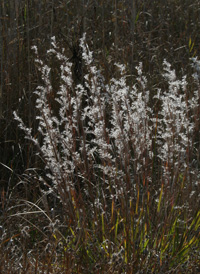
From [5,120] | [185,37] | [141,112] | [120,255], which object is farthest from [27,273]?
[185,37]

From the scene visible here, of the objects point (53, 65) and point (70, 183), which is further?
point (53, 65)

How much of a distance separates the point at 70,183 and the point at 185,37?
3149mm

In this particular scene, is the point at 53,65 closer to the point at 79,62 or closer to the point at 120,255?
the point at 79,62

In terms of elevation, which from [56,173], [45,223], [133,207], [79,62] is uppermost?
[79,62]

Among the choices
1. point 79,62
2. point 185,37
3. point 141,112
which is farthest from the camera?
point 185,37

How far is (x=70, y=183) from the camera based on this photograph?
207 centimetres

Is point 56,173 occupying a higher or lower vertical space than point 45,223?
higher

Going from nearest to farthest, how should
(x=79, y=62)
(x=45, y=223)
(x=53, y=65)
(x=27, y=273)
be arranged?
1. (x=27, y=273)
2. (x=45, y=223)
3. (x=79, y=62)
4. (x=53, y=65)

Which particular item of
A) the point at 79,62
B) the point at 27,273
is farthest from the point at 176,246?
the point at 79,62

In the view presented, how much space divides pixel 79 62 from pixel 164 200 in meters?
1.64

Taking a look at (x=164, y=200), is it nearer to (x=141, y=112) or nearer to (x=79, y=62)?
(x=141, y=112)

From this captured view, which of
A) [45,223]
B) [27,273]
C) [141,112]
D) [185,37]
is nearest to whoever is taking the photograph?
[27,273]

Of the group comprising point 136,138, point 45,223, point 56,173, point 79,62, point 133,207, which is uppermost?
point 79,62

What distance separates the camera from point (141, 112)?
2021 millimetres
